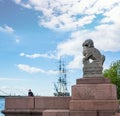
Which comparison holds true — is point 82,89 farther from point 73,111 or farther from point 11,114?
point 11,114

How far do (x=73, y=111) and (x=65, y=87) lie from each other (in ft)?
159

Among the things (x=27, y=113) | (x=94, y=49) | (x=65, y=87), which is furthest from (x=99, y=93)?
(x=65, y=87)

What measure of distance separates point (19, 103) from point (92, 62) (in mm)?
4447

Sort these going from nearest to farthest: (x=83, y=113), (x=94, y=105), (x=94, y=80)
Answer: (x=83, y=113) → (x=94, y=105) → (x=94, y=80)

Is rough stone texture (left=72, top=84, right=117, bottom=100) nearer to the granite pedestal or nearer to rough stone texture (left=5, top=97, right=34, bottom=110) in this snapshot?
the granite pedestal

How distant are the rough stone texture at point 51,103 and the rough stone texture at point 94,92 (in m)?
1.82

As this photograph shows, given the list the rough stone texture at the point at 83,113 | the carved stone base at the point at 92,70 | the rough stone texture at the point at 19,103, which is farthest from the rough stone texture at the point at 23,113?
the carved stone base at the point at 92,70

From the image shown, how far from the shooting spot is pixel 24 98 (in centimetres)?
1925

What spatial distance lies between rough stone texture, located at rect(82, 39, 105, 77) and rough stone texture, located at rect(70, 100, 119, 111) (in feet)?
4.76

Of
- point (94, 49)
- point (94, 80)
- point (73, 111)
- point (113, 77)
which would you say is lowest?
point (73, 111)

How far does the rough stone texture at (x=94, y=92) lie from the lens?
16953 millimetres

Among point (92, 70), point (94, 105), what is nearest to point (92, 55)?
point (92, 70)

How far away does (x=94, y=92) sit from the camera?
17.0 metres

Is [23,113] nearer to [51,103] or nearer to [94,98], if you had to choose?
[51,103]
